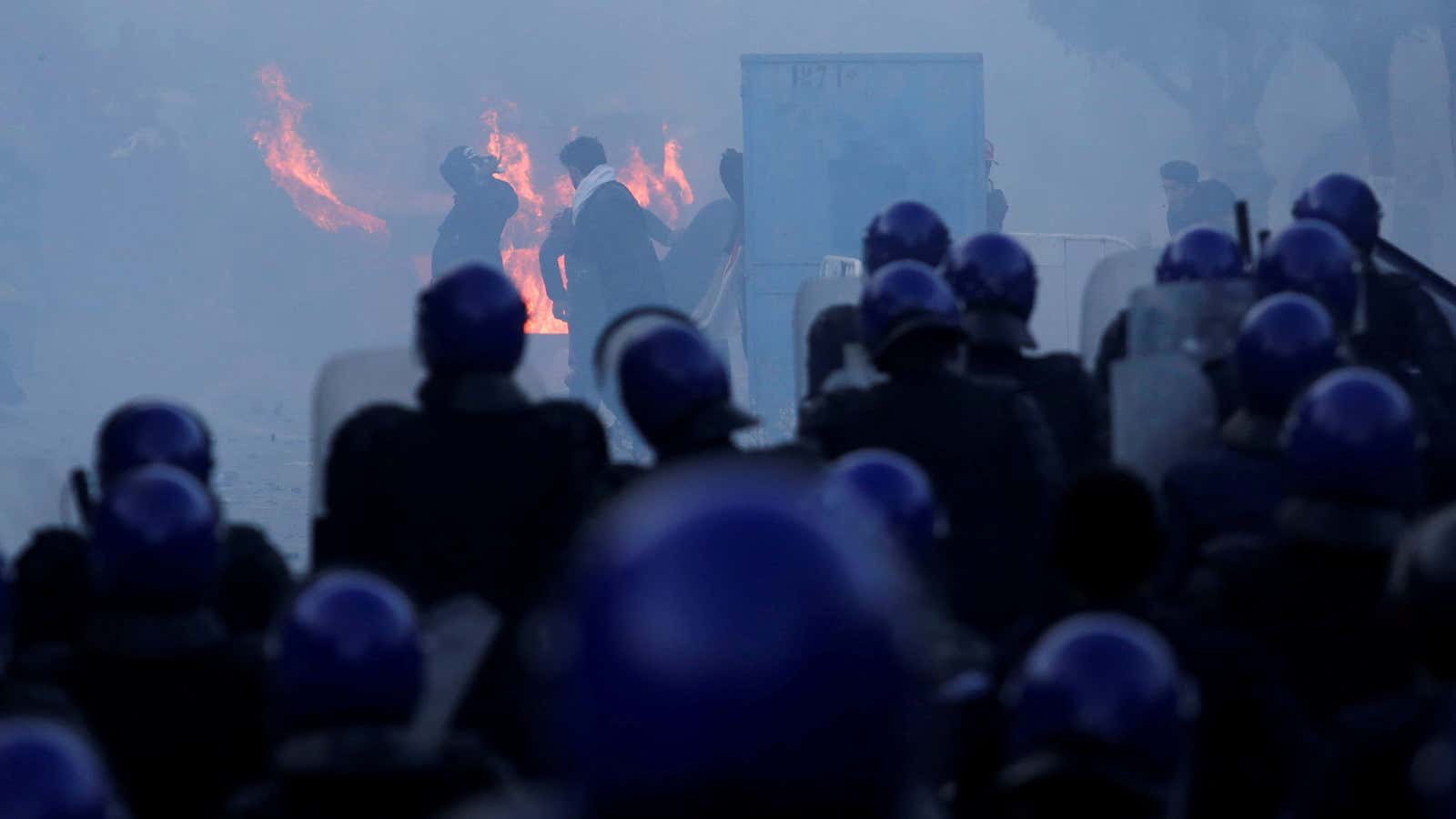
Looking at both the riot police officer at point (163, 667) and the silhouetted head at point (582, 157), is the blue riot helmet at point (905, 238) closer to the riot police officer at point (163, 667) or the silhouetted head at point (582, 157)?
the riot police officer at point (163, 667)

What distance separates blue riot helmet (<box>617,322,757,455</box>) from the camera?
3.27 meters

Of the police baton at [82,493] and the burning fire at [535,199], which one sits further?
the burning fire at [535,199]

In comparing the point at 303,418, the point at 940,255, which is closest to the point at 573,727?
the point at 940,255

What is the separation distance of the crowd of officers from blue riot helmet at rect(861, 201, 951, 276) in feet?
1.03

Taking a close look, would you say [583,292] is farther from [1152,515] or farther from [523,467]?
[1152,515]

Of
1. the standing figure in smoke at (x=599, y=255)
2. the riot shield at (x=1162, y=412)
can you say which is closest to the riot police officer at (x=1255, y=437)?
the riot shield at (x=1162, y=412)

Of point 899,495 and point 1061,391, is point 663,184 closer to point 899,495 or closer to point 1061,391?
point 1061,391

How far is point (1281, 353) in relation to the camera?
3346mm

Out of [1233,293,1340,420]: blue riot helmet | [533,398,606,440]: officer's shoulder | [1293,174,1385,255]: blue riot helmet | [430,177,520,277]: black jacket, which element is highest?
[1293,174,1385,255]: blue riot helmet

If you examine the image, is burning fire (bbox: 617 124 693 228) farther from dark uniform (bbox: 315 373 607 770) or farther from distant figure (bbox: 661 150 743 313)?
dark uniform (bbox: 315 373 607 770)

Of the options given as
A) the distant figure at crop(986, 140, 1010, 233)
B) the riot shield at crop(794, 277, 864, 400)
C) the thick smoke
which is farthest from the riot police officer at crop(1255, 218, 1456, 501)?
the thick smoke

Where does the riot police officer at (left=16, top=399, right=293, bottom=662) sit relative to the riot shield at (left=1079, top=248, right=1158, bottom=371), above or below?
below

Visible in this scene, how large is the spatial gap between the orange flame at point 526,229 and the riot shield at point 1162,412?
74.7 ft

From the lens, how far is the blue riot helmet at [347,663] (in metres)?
2.24
